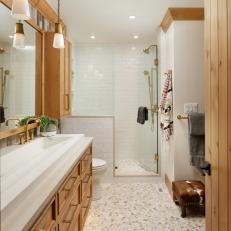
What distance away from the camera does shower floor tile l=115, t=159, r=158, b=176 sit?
159 inches

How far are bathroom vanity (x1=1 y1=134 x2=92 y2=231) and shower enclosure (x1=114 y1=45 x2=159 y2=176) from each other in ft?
Result: 6.78

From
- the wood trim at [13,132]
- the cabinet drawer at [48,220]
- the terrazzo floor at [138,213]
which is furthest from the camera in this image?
the terrazzo floor at [138,213]

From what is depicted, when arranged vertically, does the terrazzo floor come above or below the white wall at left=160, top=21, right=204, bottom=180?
below

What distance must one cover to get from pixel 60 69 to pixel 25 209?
2.25 meters

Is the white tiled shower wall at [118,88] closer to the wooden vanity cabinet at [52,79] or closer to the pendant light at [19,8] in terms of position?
the wooden vanity cabinet at [52,79]

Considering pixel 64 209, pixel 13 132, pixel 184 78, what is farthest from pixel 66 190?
pixel 184 78

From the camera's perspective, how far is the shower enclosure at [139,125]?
4203mm

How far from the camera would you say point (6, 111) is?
212 centimetres

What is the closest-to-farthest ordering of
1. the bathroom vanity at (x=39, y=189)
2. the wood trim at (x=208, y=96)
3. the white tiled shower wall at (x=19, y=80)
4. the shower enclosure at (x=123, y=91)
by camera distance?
the bathroom vanity at (x=39, y=189) → the wood trim at (x=208, y=96) → the white tiled shower wall at (x=19, y=80) → the shower enclosure at (x=123, y=91)

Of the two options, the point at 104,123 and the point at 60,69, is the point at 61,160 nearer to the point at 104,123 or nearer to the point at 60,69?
the point at 60,69

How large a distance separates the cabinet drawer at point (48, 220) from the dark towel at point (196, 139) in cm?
200

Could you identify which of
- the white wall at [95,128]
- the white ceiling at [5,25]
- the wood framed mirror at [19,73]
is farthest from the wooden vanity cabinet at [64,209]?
the white wall at [95,128]

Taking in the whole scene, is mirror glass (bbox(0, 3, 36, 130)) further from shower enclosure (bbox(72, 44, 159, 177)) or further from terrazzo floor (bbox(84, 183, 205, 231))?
shower enclosure (bbox(72, 44, 159, 177))

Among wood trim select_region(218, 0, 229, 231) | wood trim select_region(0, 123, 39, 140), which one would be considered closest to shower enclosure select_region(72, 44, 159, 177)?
wood trim select_region(0, 123, 39, 140)
